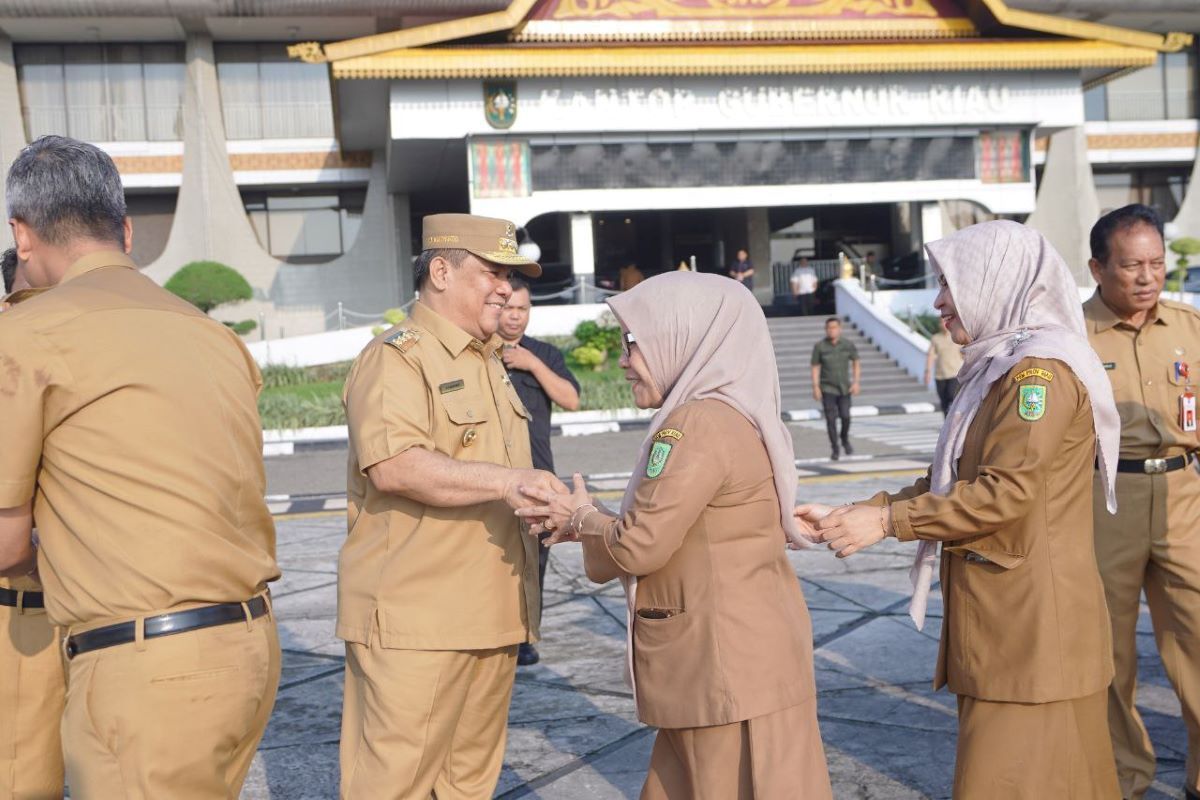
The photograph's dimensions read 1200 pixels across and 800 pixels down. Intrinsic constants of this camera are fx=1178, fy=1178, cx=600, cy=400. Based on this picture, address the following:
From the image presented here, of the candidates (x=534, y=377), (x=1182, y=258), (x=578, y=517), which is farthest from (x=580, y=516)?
(x=1182, y=258)

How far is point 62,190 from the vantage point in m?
2.37

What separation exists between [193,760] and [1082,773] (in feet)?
6.82

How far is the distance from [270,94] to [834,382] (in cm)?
2436

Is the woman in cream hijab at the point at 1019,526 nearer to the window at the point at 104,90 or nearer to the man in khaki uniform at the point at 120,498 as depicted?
the man in khaki uniform at the point at 120,498

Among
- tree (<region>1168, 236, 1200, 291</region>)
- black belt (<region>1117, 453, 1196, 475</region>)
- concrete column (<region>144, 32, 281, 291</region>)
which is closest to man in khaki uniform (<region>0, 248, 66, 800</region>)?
black belt (<region>1117, 453, 1196, 475</region>)

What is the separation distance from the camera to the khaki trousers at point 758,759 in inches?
106

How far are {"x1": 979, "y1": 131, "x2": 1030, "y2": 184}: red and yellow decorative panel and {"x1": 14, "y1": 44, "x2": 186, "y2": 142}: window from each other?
68.9 feet

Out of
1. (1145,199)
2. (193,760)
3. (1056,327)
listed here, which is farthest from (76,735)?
(1145,199)

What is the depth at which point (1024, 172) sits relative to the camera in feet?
91.6

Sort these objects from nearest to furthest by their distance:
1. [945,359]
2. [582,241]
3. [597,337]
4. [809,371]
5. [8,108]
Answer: [945,359], [809,371], [597,337], [582,241], [8,108]

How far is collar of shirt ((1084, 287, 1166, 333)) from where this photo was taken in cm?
416

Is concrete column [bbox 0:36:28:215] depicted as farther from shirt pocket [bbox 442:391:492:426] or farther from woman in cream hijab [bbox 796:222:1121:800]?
woman in cream hijab [bbox 796:222:1121:800]

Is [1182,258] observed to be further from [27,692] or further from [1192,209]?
[27,692]

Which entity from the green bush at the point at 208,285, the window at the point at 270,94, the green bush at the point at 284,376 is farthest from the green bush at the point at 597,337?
the window at the point at 270,94
